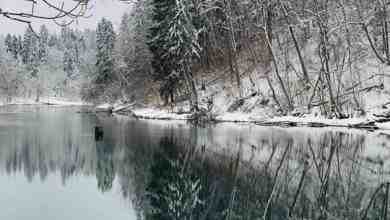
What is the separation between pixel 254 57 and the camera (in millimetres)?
40156

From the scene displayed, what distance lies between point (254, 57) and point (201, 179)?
29.8m

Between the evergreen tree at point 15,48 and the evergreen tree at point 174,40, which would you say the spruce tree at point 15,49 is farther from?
the evergreen tree at point 174,40

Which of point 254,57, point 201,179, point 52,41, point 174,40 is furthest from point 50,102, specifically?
point 201,179

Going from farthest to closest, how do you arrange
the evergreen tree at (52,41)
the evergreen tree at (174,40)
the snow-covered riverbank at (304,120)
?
the evergreen tree at (52,41) → the evergreen tree at (174,40) → the snow-covered riverbank at (304,120)

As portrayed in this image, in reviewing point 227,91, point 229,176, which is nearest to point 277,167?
point 229,176

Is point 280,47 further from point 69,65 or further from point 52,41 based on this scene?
point 52,41

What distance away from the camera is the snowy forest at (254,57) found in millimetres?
26859

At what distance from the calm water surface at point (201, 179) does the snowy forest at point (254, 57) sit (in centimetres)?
424

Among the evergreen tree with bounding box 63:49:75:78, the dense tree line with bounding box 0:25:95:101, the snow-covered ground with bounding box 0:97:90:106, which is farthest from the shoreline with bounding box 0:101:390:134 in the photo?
the evergreen tree with bounding box 63:49:75:78

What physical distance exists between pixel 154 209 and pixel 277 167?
508cm

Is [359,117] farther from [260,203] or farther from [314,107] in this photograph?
[260,203]

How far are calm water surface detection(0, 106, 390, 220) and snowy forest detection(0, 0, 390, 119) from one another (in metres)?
4.24

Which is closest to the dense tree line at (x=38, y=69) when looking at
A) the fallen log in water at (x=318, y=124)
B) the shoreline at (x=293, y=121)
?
the shoreline at (x=293, y=121)

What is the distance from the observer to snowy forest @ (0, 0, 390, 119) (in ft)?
88.1
